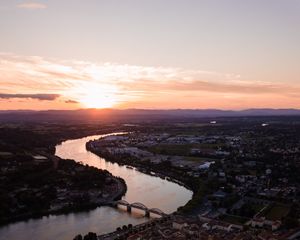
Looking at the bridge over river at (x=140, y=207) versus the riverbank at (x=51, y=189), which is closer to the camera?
the bridge over river at (x=140, y=207)

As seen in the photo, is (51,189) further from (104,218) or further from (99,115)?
(99,115)

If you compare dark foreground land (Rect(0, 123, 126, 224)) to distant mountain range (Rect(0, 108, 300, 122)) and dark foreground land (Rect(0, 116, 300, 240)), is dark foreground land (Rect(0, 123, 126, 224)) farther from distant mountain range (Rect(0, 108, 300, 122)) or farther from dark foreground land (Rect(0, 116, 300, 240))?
distant mountain range (Rect(0, 108, 300, 122))

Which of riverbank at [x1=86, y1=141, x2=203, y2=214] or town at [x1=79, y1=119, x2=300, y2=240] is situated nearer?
town at [x1=79, y1=119, x2=300, y2=240]

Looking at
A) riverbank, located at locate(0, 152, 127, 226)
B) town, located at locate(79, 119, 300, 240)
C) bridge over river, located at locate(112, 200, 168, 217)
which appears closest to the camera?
town, located at locate(79, 119, 300, 240)

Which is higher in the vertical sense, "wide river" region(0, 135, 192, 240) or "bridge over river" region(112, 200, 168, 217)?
"bridge over river" region(112, 200, 168, 217)

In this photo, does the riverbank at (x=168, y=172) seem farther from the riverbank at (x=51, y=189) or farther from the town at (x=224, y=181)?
the riverbank at (x=51, y=189)

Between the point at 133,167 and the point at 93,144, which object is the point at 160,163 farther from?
the point at 93,144

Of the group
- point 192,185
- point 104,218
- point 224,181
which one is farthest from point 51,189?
point 224,181

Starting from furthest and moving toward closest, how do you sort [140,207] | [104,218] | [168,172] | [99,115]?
[99,115], [168,172], [140,207], [104,218]

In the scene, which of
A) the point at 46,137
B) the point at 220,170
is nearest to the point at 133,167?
the point at 220,170

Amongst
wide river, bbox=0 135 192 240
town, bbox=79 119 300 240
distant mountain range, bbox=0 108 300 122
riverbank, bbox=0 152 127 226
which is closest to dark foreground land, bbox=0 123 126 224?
riverbank, bbox=0 152 127 226

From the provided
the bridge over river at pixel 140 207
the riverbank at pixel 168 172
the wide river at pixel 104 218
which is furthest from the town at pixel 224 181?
the wide river at pixel 104 218
